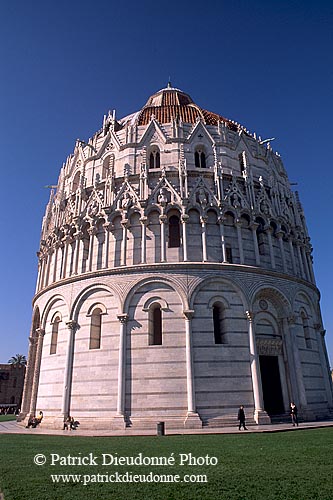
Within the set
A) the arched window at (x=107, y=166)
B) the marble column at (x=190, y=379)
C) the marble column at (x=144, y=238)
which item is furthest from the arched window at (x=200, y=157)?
the marble column at (x=190, y=379)

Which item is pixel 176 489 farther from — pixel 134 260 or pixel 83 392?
pixel 134 260

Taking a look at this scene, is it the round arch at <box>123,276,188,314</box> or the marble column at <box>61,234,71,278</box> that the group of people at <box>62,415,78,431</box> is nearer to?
the round arch at <box>123,276,188,314</box>

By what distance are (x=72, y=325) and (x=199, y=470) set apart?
14.7m

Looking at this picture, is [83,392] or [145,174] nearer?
[83,392]

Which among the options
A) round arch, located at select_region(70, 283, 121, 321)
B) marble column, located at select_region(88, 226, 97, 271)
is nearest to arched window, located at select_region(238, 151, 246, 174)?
marble column, located at select_region(88, 226, 97, 271)

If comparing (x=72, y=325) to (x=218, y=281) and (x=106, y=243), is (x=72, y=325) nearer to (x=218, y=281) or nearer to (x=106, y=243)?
(x=106, y=243)

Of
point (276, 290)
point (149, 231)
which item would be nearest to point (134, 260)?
point (149, 231)

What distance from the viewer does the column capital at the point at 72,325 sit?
2156 centimetres

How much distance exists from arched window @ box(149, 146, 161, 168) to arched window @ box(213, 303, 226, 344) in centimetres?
1080

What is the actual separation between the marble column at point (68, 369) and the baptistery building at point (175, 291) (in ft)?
0.19

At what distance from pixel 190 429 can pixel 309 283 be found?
1345cm

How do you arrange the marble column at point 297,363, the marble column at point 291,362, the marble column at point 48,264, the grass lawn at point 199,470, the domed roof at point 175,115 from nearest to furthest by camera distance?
the grass lawn at point 199,470 → the marble column at point 297,363 → the marble column at point 291,362 → the marble column at point 48,264 → the domed roof at point 175,115

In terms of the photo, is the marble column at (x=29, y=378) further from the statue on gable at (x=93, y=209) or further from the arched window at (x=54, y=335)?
the statue on gable at (x=93, y=209)

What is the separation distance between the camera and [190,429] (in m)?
17.1
